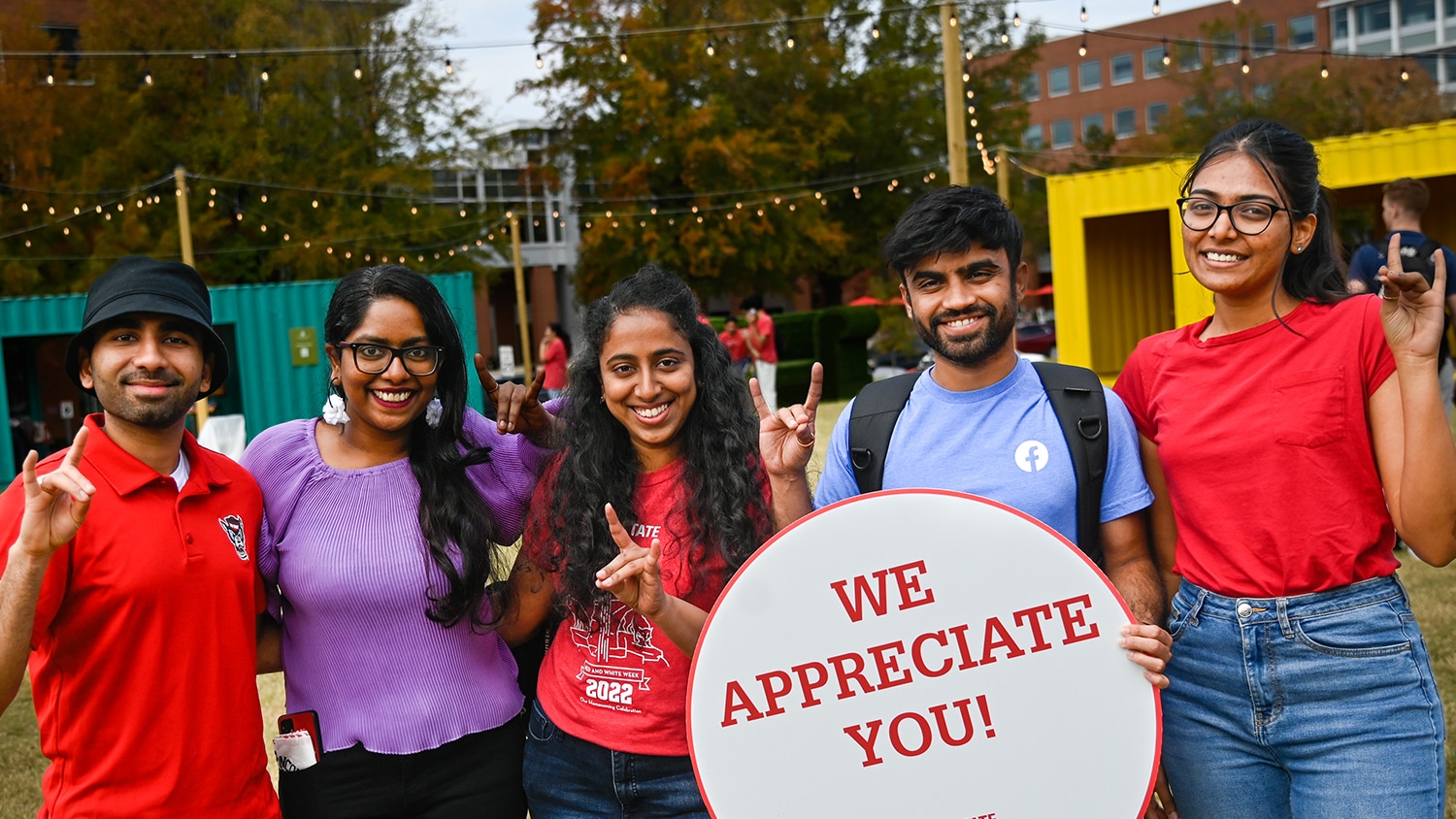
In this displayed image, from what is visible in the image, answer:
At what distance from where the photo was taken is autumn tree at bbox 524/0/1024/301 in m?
26.7

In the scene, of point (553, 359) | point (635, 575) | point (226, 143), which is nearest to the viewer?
point (635, 575)

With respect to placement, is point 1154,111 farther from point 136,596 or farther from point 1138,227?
point 136,596

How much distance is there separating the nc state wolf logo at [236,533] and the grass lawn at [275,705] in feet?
8.08

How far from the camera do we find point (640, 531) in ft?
7.54

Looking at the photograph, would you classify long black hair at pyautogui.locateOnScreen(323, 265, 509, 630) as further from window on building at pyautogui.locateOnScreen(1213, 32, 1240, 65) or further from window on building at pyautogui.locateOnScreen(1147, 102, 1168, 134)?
window on building at pyautogui.locateOnScreen(1147, 102, 1168, 134)

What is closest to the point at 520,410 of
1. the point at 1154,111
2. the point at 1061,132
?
the point at 1154,111

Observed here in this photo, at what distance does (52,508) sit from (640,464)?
40.6 inches

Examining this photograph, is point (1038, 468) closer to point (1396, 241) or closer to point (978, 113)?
point (1396, 241)

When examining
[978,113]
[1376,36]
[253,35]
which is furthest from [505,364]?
[1376,36]

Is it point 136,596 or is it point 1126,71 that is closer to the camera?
point 136,596

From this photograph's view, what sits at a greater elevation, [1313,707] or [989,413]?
[989,413]

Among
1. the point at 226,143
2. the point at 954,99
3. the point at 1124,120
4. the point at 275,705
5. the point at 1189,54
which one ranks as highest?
the point at 1124,120

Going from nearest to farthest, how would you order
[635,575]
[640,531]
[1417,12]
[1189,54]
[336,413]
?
[635,575]
[640,531]
[336,413]
[1189,54]
[1417,12]

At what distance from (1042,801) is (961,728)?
171mm
